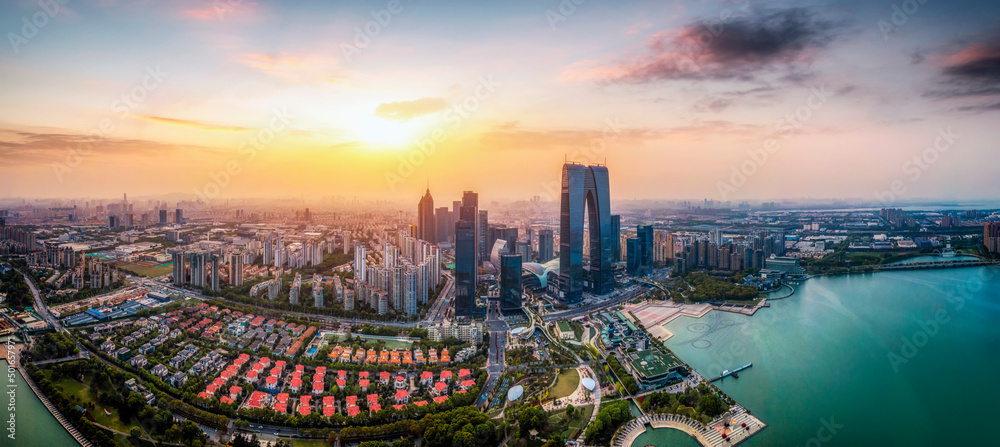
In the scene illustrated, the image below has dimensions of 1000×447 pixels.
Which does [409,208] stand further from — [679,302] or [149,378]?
[149,378]

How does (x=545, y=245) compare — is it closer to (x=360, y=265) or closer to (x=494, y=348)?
(x=360, y=265)

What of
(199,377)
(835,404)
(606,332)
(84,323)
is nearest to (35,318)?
(84,323)

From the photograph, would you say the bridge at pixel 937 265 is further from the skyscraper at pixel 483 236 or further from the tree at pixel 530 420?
the tree at pixel 530 420

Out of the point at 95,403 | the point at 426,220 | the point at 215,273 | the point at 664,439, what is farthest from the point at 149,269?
the point at 664,439

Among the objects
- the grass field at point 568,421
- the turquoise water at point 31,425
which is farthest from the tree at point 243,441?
the grass field at point 568,421

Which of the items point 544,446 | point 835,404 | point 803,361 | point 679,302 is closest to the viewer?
point 544,446

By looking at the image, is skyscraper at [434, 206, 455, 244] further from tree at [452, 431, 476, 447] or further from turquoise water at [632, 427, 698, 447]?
turquoise water at [632, 427, 698, 447]
